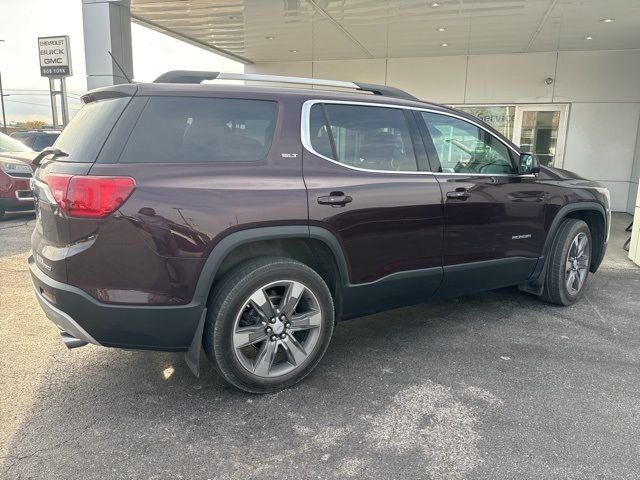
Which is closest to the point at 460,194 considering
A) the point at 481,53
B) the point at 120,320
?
the point at 120,320

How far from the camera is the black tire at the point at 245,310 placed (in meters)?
2.77

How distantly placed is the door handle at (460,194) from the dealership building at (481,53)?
196 inches

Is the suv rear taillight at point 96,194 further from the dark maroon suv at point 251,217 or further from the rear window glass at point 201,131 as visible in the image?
the rear window glass at point 201,131

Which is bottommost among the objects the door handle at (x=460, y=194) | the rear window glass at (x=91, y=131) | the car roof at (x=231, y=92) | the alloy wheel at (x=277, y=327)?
the alloy wheel at (x=277, y=327)

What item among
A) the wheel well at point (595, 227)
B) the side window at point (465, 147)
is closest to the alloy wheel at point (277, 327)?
the side window at point (465, 147)

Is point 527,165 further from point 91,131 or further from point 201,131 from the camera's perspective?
point 91,131

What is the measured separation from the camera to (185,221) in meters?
2.57

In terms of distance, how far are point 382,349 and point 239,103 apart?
2.06m

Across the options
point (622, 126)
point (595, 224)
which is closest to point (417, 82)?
point (622, 126)

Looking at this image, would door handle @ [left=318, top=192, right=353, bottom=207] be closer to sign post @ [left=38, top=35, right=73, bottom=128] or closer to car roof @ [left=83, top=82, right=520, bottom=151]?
car roof @ [left=83, top=82, right=520, bottom=151]

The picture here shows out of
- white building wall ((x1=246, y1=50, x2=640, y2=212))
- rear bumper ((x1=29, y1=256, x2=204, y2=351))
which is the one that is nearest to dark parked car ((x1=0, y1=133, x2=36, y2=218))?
rear bumper ((x1=29, y1=256, x2=204, y2=351))

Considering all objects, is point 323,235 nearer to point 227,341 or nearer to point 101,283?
point 227,341

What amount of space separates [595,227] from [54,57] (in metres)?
11.0

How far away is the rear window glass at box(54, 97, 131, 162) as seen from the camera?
104 inches
